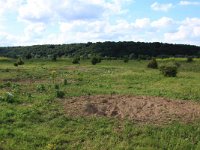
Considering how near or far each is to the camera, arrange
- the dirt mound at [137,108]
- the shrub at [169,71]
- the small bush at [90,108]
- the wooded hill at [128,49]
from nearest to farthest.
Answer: the dirt mound at [137,108] → the small bush at [90,108] → the shrub at [169,71] → the wooded hill at [128,49]

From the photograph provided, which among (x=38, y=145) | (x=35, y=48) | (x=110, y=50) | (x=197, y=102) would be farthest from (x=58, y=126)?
(x=35, y=48)

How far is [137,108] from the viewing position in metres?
16.2

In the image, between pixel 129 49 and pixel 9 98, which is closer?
pixel 9 98

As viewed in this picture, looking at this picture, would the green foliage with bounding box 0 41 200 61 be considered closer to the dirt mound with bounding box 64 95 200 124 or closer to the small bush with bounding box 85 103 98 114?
the dirt mound with bounding box 64 95 200 124

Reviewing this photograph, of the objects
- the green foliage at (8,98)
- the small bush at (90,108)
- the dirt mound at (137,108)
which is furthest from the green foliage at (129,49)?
the small bush at (90,108)

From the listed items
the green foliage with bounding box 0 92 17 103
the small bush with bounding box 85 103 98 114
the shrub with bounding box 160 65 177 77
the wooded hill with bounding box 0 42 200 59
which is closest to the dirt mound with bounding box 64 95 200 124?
the small bush with bounding box 85 103 98 114

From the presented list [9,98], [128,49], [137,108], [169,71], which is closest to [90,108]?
[137,108]

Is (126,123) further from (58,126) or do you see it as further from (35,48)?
(35,48)

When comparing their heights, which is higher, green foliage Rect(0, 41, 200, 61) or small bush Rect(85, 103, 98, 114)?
green foliage Rect(0, 41, 200, 61)

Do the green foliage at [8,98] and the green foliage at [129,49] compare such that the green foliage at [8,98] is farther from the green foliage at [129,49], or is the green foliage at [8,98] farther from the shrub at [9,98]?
the green foliage at [129,49]

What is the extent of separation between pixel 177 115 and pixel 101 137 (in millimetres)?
3418

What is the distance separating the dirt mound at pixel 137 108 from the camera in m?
15.1

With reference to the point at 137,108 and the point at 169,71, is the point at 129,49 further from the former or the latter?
the point at 137,108

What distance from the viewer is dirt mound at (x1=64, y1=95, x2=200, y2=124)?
49.5 feet
